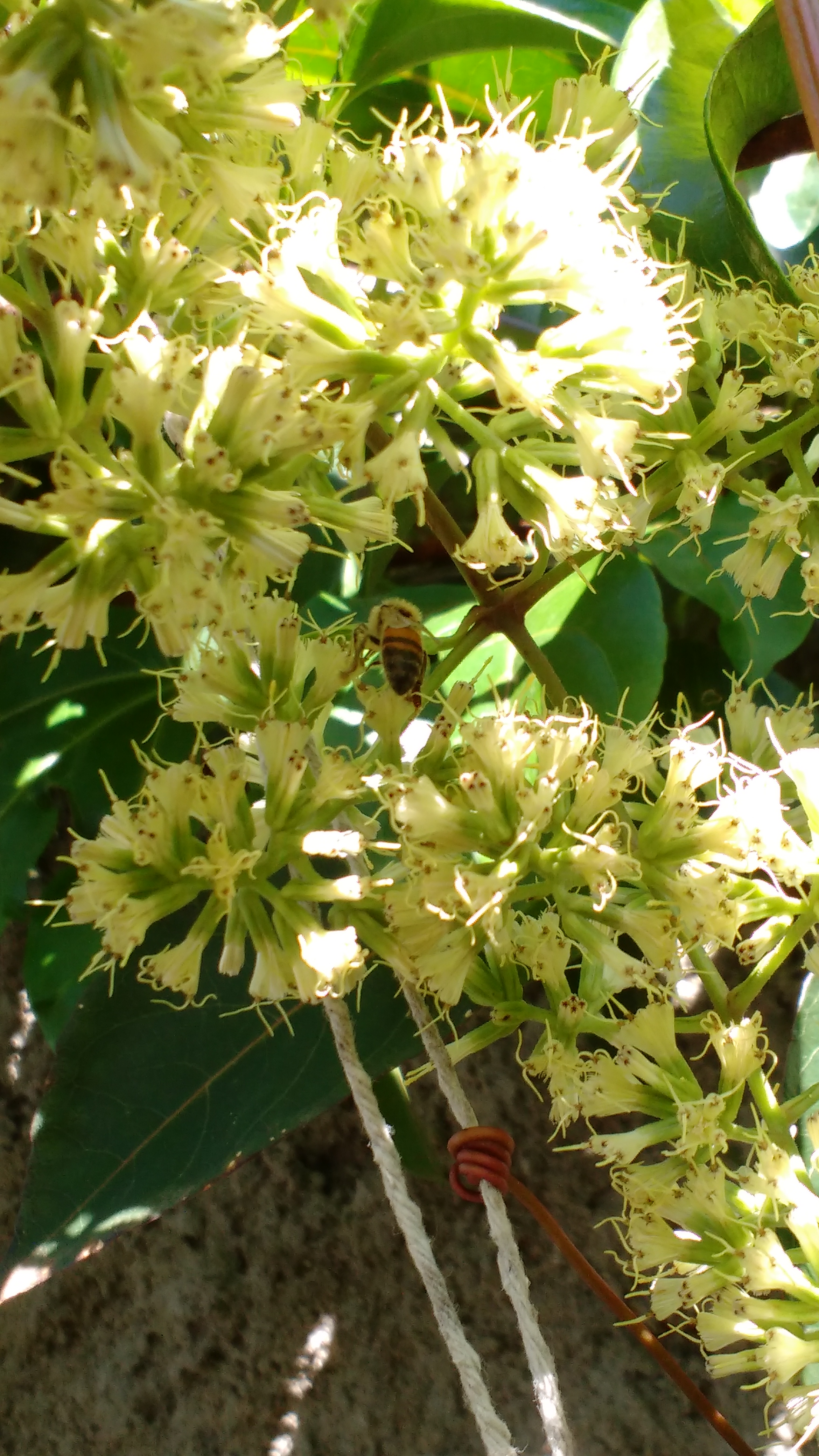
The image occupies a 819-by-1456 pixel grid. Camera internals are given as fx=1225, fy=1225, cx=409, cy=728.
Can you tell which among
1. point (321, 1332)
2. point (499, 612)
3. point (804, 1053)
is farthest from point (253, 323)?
point (321, 1332)

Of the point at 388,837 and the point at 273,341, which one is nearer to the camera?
the point at 273,341

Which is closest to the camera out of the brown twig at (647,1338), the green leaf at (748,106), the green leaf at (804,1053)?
the brown twig at (647,1338)

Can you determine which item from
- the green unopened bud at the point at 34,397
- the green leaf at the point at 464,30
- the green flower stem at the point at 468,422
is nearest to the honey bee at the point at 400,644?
the green flower stem at the point at 468,422

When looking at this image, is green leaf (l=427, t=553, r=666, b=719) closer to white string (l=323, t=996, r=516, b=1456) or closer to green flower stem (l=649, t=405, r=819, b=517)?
green flower stem (l=649, t=405, r=819, b=517)

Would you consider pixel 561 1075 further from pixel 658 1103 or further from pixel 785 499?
pixel 785 499

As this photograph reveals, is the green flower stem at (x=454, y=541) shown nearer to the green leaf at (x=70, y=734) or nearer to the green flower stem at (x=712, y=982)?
the green flower stem at (x=712, y=982)

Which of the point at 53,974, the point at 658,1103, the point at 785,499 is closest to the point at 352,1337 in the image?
the point at 53,974

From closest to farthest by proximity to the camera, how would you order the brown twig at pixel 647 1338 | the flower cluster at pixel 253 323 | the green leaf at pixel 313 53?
1. the flower cluster at pixel 253 323
2. the brown twig at pixel 647 1338
3. the green leaf at pixel 313 53
